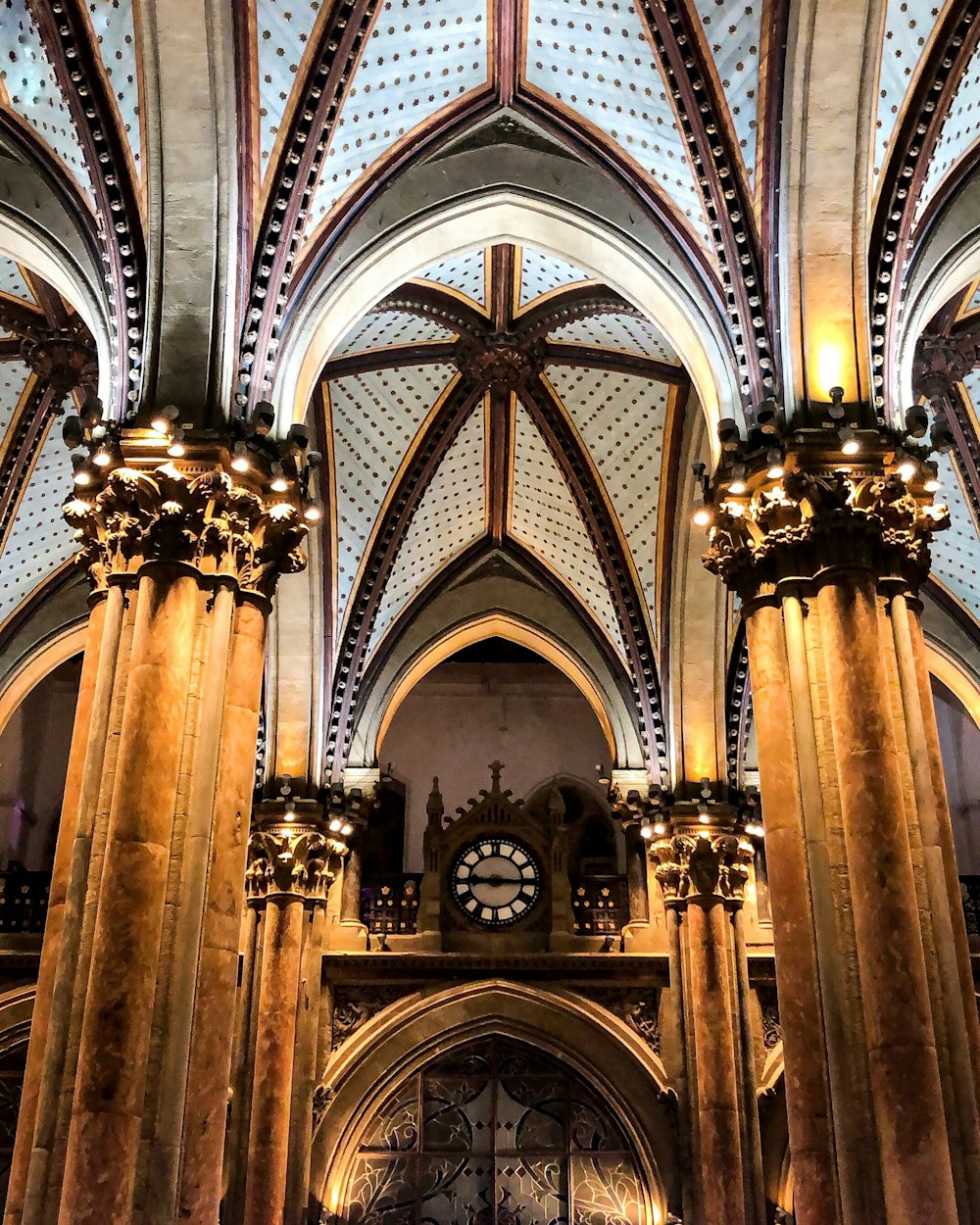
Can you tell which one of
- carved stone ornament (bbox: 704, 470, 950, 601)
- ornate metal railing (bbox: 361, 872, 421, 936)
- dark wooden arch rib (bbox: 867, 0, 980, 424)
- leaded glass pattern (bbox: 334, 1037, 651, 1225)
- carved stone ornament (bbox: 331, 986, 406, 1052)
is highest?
dark wooden arch rib (bbox: 867, 0, 980, 424)

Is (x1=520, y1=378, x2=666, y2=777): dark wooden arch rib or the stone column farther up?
(x1=520, y1=378, x2=666, y2=777): dark wooden arch rib

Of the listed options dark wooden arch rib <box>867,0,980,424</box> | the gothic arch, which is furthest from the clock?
dark wooden arch rib <box>867,0,980,424</box>

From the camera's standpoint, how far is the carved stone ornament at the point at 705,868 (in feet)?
41.8

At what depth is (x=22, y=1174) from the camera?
620 cm

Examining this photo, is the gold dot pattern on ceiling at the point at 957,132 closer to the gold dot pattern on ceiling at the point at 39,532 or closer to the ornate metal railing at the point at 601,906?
the gold dot pattern on ceiling at the point at 39,532

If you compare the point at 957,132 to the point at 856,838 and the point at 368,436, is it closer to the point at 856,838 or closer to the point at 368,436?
the point at 856,838

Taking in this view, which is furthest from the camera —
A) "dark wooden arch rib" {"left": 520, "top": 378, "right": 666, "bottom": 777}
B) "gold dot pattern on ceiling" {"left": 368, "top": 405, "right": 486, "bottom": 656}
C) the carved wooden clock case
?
the carved wooden clock case

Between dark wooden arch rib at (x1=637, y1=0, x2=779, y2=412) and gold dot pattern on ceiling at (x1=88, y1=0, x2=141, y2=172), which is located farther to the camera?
dark wooden arch rib at (x1=637, y1=0, x2=779, y2=412)

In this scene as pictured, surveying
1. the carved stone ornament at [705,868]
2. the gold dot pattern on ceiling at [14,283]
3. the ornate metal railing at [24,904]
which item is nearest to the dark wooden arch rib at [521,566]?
the carved stone ornament at [705,868]

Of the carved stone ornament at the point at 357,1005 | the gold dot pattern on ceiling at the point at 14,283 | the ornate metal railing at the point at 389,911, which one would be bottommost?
the carved stone ornament at the point at 357,1005

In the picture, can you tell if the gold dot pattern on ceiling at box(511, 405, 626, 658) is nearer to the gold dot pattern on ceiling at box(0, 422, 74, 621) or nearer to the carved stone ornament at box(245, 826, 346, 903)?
the carved stone ornament at box(245, 826, 346, 903)

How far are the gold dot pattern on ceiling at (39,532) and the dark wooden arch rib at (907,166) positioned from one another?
24.6ft

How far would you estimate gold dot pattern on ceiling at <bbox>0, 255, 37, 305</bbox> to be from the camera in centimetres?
1072

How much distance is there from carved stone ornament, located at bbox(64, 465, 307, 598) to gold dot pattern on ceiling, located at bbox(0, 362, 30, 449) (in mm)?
4614
